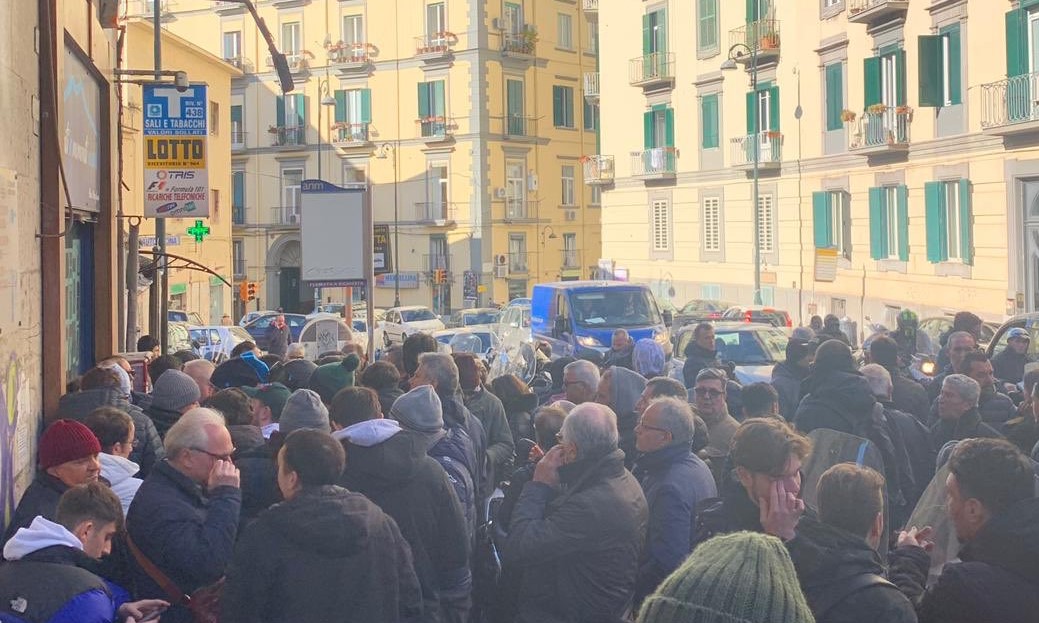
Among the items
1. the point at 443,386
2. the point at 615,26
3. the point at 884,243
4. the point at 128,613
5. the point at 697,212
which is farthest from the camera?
the point at 615,26

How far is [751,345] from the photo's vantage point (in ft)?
56.7

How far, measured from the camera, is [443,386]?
24.6 ft

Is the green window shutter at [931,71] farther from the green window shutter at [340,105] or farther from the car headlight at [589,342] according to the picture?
the green window shutter at [340,105]

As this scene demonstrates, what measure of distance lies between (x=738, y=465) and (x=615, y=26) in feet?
140

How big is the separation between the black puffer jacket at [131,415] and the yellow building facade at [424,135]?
152 feet

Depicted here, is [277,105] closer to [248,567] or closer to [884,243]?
[884,243]

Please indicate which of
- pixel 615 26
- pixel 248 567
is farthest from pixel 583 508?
pixel 615 26

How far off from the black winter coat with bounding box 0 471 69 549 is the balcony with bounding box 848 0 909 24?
27.8m

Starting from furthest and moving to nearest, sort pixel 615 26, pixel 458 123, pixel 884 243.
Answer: pixel 458 123, pixel 615 26, pixel 884 243

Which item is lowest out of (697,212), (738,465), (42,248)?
(738,465)

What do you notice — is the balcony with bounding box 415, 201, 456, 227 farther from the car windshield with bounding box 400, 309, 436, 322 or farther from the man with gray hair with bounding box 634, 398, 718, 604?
the man with gray hair with bounding box 634, 398, 718, 604

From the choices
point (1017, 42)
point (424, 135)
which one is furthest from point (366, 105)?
point (1017, 42)

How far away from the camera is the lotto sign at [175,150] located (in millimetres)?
15508

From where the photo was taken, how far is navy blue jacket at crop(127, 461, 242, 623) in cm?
509
